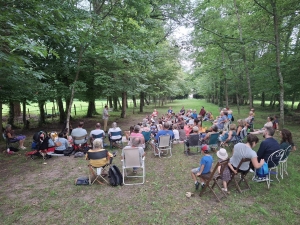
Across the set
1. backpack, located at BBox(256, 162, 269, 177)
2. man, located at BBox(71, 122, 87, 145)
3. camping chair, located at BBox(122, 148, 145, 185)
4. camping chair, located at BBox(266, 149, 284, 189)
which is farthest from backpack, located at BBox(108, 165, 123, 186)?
camping chair, located at BBox(266, 149, 284, 189)

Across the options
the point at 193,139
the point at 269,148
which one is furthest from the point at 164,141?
the point at 269,148

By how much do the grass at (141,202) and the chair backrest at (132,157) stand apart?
1.91 feet

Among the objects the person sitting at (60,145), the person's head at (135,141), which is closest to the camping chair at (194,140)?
the person's head at (135,141)

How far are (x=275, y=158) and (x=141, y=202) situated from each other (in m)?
3.31

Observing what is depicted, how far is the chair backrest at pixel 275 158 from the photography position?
14.2 ft

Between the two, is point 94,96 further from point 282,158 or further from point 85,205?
point 282,158

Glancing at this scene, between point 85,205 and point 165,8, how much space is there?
12638 millimetres

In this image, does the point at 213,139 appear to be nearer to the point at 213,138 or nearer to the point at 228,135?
the point at 213,138

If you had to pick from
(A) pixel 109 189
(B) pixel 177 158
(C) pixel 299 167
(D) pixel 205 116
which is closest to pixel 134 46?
(B) pixel 177 158

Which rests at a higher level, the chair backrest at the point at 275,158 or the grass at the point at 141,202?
the chair backrest at the point at 275,158

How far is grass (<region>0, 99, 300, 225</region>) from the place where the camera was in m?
3.37

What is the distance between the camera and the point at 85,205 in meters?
3.80

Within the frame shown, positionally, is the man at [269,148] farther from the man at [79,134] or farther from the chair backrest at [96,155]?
the man at [79,134]

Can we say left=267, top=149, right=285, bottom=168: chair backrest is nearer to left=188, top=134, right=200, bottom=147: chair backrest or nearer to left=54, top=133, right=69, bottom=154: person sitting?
left=188, top=134, right=200, bottom=147: chair backrest
